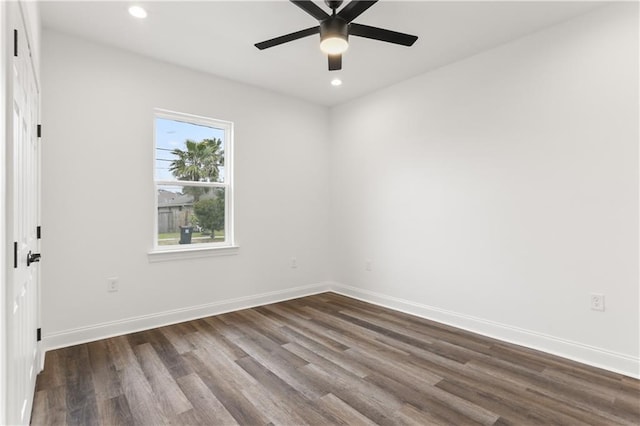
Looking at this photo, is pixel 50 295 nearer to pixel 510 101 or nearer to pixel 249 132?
pixel 249 132

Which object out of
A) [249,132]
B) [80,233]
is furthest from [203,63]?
[80,233]

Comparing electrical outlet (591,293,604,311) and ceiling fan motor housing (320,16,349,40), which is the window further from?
electrical outlet (591,293,604,311)

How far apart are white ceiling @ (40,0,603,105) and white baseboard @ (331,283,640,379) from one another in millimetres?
2661

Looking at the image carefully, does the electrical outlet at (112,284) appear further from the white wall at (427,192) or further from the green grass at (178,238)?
the green grass at (178,238)

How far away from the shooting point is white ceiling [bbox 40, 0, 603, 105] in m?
2.57

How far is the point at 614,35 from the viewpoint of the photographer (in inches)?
99.3

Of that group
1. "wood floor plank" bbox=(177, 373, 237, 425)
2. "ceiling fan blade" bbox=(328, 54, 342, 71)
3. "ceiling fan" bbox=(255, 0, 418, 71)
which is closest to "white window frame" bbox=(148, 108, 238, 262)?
"wood floor plank" bbox=(177, 373, 237, 425)

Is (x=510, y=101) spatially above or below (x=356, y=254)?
above

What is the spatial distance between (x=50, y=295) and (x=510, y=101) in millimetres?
4467

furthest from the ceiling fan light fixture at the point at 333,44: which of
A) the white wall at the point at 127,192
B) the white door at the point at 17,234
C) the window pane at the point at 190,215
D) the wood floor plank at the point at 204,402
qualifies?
the wood floor plank at the point at 204,402

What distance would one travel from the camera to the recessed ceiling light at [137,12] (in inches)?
102

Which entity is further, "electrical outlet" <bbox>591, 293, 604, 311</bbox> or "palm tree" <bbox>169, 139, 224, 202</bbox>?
"palm tree" <bbox>169, 139, 224, 202</bbox>

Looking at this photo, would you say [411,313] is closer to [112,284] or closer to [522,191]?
[522,191]

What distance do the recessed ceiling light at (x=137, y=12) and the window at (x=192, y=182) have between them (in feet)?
3.31
